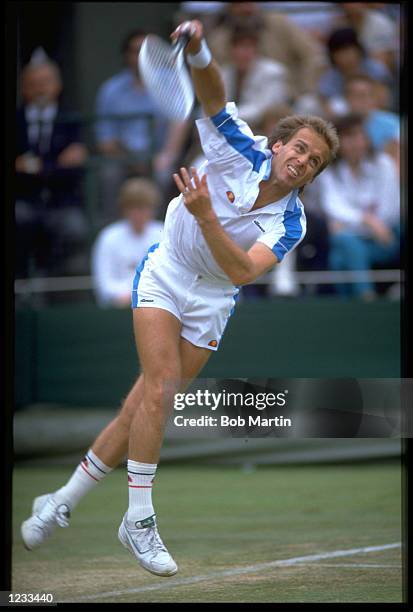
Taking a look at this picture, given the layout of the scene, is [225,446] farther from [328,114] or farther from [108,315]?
[328,114]

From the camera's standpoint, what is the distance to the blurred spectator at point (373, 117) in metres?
9.56

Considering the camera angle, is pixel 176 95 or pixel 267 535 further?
pixel 267 535

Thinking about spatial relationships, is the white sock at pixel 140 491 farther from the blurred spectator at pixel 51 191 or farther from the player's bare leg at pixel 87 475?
the blurred spectator at pixel 51 191

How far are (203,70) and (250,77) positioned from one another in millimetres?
5217

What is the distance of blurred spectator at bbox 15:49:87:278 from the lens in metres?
9.47

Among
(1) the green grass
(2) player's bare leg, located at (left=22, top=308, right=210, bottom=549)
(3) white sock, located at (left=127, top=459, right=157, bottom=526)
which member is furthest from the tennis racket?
(1) the green grass

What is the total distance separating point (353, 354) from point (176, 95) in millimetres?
4775

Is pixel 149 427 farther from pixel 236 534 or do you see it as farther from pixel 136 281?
pixel 236 534

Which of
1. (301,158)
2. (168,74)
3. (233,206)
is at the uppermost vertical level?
(168,74)

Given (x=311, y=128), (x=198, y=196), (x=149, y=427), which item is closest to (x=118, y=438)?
(x=149, y=427)

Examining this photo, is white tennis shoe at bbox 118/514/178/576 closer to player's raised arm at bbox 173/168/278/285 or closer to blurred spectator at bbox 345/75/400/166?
player's raised arm at bbox 173/168/278/285

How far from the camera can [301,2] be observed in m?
10.6

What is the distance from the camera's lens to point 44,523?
558 centimetres

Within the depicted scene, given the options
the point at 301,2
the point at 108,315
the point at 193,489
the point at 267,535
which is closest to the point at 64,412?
the point at 108,315
